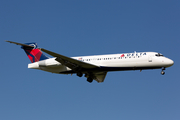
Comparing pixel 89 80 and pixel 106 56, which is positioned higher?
pixel 106 56

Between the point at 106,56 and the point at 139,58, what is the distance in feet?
12.5

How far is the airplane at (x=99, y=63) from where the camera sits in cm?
2891

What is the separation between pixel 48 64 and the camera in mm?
31562

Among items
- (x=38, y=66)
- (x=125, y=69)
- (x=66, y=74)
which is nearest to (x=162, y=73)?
(x=125, y=69)

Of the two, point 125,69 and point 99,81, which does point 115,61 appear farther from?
point 99,81

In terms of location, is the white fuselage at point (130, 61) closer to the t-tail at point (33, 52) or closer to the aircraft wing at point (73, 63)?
the aircraft wing at point (73, 63)

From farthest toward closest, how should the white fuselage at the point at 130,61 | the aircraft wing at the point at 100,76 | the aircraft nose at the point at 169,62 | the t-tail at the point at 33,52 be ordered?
the aircraft wing at the point at 100,76, the t-tail at the point at 33,52, the white fuselage at the point at 130,61, the aircraft nose at the point at 169,62

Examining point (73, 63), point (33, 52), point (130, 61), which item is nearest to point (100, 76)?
point (73, 63)

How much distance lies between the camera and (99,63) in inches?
1193

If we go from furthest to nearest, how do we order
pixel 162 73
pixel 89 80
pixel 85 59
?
pixel 89 80 → pixel 85 59 → pixel 162 73

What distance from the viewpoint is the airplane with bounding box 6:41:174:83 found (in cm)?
2891

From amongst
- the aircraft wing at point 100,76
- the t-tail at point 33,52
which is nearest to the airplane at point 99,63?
the t-tail at point 33,52

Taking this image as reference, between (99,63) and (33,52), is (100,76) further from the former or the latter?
(33,52)

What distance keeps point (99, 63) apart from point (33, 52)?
30.3ft
